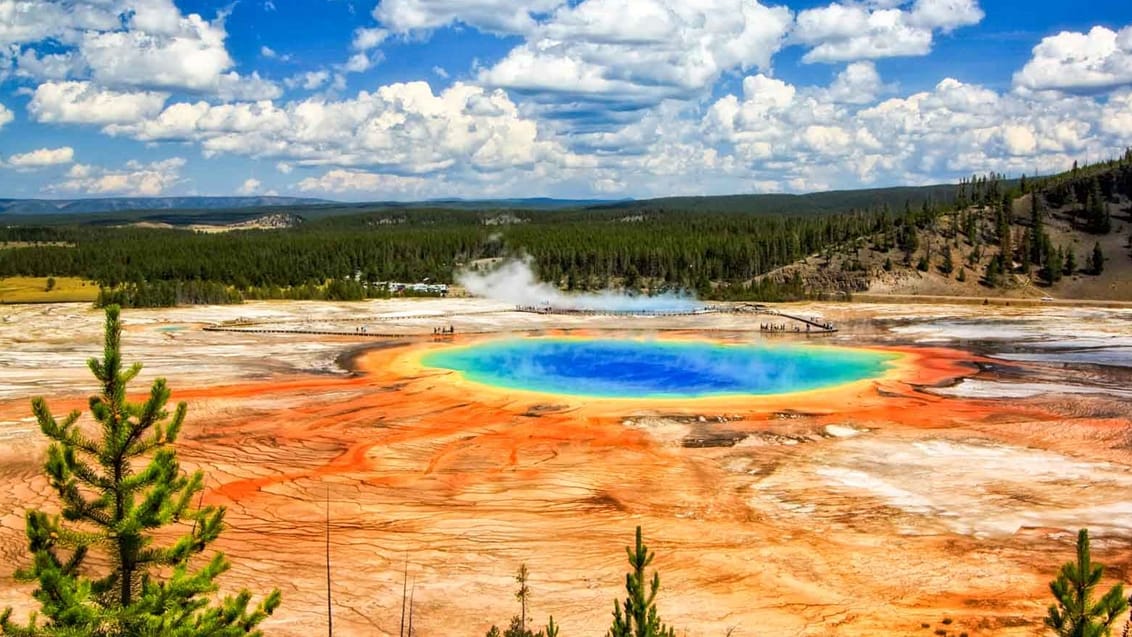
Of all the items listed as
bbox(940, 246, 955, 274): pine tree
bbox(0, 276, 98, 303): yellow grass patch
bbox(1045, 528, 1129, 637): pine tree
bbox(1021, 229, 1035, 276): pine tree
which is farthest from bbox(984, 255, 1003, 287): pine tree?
bbox(1045, 528, 1129, 637): pine tree

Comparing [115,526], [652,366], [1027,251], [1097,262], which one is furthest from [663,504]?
[1027,251]

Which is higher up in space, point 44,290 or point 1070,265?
point 1070,265

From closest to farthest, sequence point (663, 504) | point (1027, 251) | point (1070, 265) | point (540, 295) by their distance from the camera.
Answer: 1. point (663, 504)
2. point (1070, 265)
3. point (1027, 251)
4. point (540, 295)

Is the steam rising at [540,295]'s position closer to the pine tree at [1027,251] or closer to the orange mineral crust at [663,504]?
the pine tree at [1027,251]

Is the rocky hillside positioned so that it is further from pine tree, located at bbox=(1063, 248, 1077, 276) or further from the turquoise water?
the turquoise water

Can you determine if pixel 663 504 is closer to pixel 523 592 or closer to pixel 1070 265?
pixel 523 592

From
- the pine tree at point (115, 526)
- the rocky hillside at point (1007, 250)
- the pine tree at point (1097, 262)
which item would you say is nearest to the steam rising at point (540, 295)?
the rocky hillside at point (1007, 250)
